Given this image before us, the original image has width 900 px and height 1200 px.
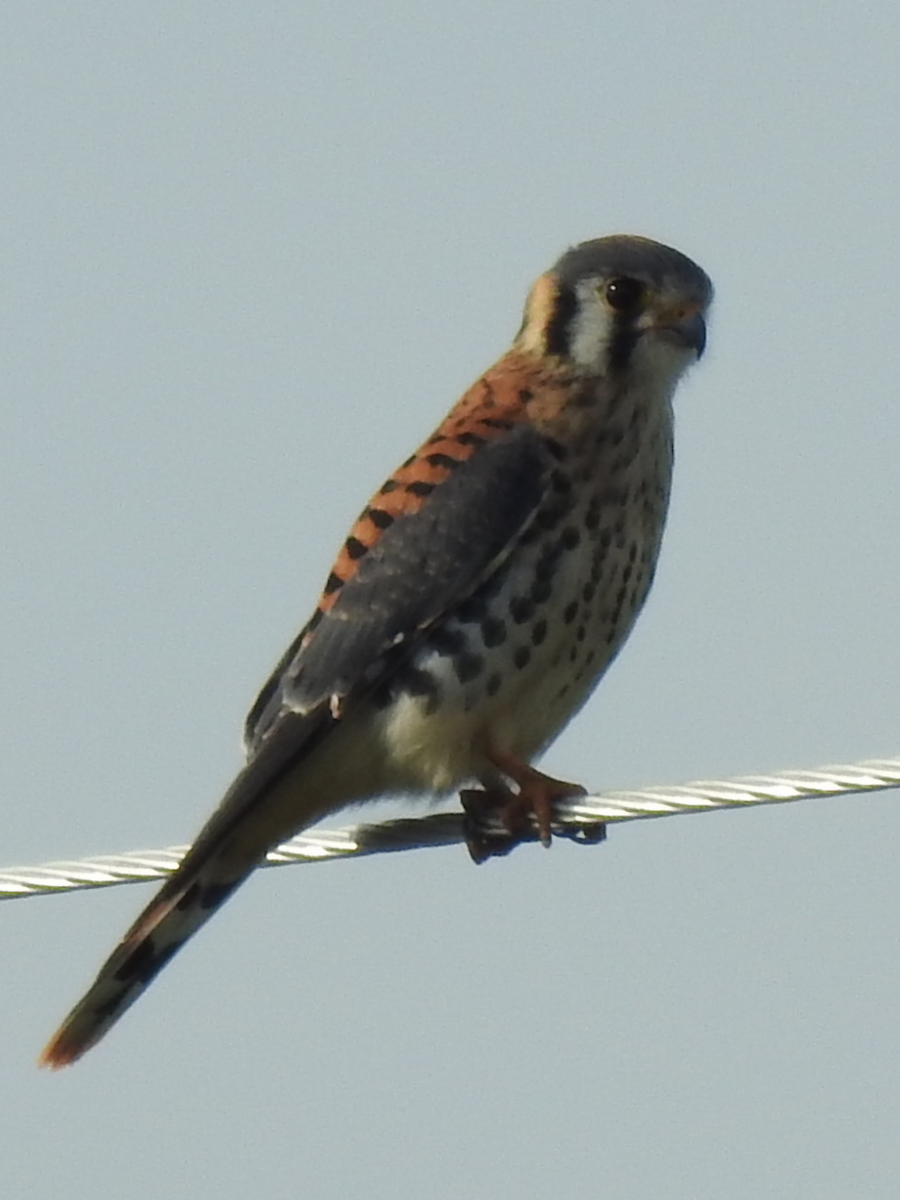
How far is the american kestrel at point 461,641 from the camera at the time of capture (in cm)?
643

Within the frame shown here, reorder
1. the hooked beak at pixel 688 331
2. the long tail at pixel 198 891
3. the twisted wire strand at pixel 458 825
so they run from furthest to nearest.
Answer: the hooked beak at pixel 688 331 → the long tail at pixel 198 891 → the twisted wire strand at pixel 458 825

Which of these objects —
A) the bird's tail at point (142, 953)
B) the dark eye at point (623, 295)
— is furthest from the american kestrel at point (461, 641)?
the dark eye at point (623, 295)

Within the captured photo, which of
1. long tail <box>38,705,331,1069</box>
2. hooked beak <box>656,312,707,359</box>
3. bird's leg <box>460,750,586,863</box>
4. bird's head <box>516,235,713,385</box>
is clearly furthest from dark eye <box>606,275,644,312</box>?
long tail <box>38,705,331,1069</box>

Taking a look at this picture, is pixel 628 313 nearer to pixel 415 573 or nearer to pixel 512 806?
pixel 415 573

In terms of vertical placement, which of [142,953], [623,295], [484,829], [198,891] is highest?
[623,295]

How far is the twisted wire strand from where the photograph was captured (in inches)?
194

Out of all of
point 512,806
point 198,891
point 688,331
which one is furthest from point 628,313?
point 198,891

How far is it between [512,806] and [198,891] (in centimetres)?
70

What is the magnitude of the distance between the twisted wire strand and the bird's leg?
0.04 m

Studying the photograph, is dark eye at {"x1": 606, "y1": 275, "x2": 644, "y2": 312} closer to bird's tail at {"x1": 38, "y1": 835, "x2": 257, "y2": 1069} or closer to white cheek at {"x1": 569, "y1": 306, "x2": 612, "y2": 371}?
white cheek at {"x1": 569, "y1": 306, "x2": 612, "y2": 371}

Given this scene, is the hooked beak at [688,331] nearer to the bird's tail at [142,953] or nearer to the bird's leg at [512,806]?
the bird's leg at [512,806]

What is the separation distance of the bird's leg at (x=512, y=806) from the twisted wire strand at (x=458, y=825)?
4 cm

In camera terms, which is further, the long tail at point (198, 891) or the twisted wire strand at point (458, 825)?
the long tail at point (198, 891)

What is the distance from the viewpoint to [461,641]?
21.2 feet
